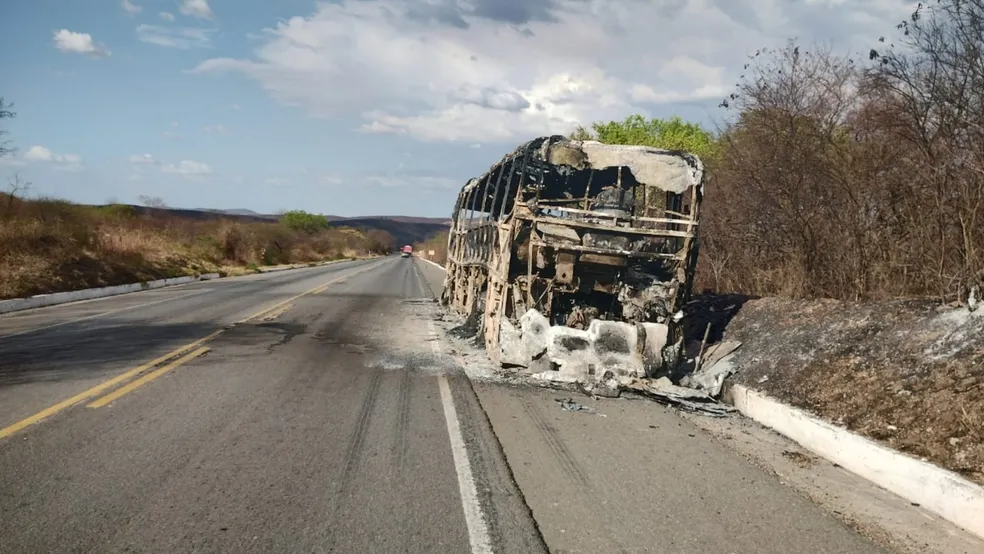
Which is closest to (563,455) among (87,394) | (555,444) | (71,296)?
(555,444)

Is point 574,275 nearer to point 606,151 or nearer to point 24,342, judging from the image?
point 606,151

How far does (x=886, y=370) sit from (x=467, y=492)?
4.80m

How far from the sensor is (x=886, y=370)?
23.1ft

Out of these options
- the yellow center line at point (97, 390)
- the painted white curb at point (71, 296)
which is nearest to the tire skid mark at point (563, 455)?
the yellow center line at point (97, 390)

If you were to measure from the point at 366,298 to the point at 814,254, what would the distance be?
1388cm

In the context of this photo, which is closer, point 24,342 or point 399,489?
point 399,489

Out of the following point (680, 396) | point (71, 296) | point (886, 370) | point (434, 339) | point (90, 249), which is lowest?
point (71, 296)

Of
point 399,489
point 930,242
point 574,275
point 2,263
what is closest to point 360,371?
point 574,275

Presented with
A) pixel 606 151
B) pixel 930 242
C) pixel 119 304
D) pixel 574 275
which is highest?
pixel 606 151

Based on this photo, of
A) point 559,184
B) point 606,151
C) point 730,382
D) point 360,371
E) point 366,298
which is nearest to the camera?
point 730,382

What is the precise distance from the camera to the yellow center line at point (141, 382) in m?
6.74

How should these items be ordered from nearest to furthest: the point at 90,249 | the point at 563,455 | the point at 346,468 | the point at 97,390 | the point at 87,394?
1. the point at 346,468
2. the point at 563,455
3. the point at 87,394
4. the point at 97,390
5. the point at 90,249

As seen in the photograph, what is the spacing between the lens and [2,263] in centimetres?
1800

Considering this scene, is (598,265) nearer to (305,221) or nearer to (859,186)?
(859,186)
